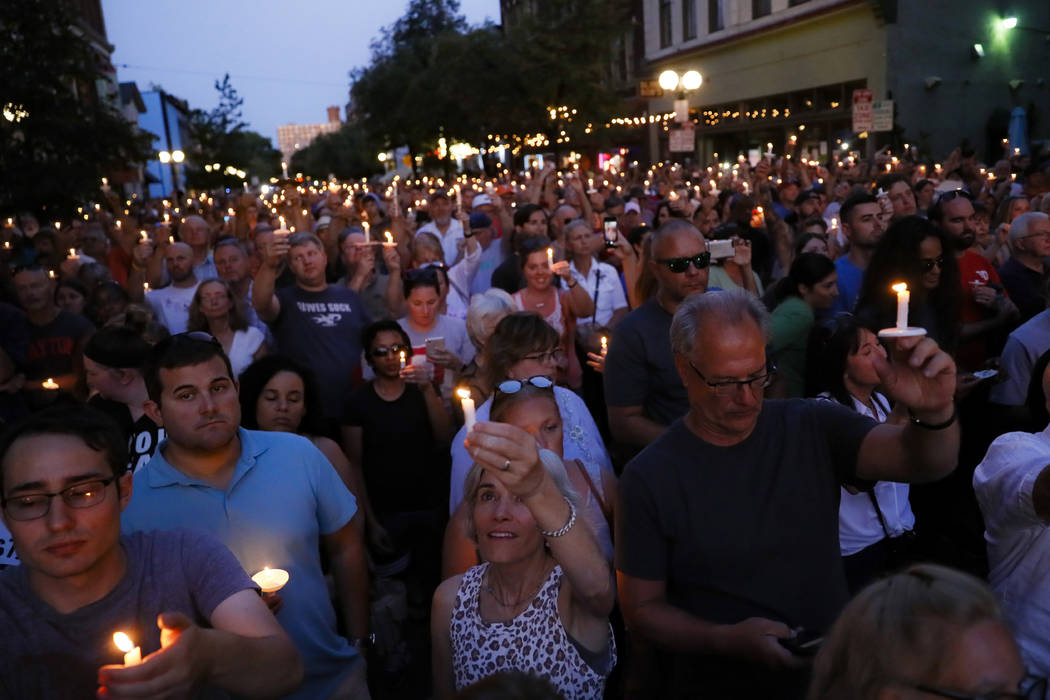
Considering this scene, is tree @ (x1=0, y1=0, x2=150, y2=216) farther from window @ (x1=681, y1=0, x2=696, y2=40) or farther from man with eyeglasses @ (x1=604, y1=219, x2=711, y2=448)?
window @ (x1=681, y1=0, x2=696, y2=40)

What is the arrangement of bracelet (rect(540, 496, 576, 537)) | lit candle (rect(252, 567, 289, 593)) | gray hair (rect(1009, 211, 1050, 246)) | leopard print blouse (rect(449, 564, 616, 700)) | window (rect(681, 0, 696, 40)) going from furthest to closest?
window (rect(681, 0, 696, 40)), gray hair (rect(1009, 211, 1050, 246)), leopard print blouse (rect(449, 564, 616, 700)), lit candle (rect(252, 567, 289, 593)), bracelet (rect(540, 496, 576, 537))

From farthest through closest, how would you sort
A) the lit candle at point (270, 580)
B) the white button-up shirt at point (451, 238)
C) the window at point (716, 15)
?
the window at point (716, 15)
the white button-up shirt at point (451, 238)
the lit candle at point (270, 580)

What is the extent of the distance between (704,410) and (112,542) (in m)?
1.60

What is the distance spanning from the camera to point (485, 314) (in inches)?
204

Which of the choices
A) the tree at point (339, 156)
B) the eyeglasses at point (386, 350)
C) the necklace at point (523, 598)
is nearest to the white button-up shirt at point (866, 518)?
the necklace at point (523, 598)

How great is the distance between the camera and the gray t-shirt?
213 centimetres

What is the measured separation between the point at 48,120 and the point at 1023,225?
41.0 ft

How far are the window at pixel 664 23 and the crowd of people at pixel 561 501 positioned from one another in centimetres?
3093

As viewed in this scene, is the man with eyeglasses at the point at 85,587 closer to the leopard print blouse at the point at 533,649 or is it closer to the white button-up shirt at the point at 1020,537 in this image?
the leopard print blouse at the point at 533,649

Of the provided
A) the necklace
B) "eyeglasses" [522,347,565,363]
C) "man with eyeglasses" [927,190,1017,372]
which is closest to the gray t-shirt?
the necklace

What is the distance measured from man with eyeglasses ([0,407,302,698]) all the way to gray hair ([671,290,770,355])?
1367mm

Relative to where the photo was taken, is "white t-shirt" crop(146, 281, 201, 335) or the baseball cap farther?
the baseball cap

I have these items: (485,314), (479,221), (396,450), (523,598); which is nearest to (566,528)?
(523,598)

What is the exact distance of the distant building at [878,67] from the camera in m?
24.0
